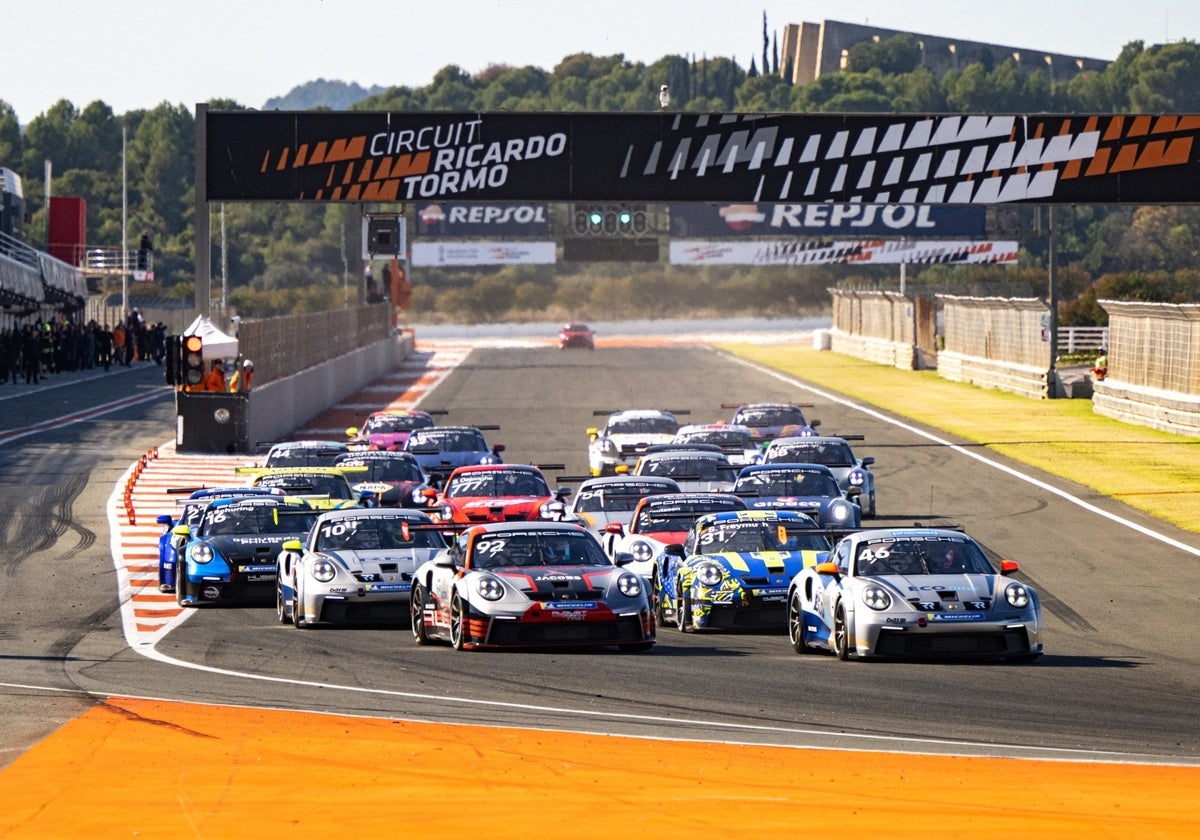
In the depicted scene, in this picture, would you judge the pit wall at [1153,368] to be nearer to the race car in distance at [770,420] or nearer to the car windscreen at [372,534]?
the race car in distance at [770,420]

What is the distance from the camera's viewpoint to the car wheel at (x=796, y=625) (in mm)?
17766

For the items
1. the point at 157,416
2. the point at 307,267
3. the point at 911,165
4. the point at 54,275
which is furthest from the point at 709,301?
the point at 911,165

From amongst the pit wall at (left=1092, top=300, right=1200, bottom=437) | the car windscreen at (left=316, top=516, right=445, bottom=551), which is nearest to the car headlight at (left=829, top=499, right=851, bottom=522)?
the car windscreen at (left=316, top=516, right=445, bottom=551)

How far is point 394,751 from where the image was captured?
41.0ft

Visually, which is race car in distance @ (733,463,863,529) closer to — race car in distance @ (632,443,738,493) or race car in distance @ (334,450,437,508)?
race car in distance @ (632,443,738,493)

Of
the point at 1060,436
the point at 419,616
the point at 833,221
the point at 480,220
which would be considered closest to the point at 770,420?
the point at 1060,436

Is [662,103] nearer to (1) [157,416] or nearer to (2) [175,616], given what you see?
(1) [157,416]

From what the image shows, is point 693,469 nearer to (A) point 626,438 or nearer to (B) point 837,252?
(A) point 626,438

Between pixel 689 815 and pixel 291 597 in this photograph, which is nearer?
pixel 689 815

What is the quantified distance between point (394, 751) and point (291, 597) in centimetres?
780

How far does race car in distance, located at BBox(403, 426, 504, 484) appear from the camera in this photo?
33000mm

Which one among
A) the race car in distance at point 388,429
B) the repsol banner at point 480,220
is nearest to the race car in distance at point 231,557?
the race car in distance at point 388,429

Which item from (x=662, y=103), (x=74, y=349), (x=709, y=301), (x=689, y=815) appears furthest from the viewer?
(x=709, y=301)

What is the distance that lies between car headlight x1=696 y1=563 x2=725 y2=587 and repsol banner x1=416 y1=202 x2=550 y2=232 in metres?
86.6
